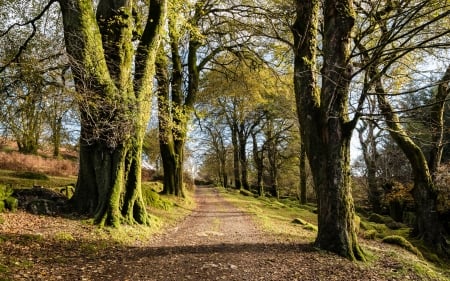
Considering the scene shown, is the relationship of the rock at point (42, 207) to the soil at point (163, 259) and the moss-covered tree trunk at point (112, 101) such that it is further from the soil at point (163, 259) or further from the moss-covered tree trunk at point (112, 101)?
the moss-covered tree trunk at point (112, 101)

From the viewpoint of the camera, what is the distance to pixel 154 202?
12945mm

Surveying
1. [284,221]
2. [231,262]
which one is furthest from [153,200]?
[231,262]

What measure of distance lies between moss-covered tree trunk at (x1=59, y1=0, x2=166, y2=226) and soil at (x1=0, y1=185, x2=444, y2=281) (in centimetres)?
105

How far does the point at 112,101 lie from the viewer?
7.96m

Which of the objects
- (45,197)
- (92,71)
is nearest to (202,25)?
(92,71)

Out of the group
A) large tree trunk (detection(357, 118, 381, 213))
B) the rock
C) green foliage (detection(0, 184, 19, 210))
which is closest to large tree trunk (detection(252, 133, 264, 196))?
large tree trunk (detection(357, 118, 381, 213))

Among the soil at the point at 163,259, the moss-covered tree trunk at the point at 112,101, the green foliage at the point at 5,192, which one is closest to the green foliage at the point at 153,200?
the moss-covered tree trunk at the point at 112,101

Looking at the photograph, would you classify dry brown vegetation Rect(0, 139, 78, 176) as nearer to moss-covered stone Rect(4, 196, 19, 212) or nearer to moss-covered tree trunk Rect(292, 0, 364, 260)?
moss-covered stone Rect(4, 196, 19, 212)

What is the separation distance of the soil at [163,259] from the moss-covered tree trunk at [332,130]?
1.73 feet

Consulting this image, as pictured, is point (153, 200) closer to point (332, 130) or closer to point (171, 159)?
point (171, 159)

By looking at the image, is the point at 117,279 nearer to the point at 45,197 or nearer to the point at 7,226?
the point at 7,226

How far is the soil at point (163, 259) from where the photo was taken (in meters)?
5.33

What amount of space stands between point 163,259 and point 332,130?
4297 millimetres

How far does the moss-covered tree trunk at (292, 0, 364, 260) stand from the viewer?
7410mm
